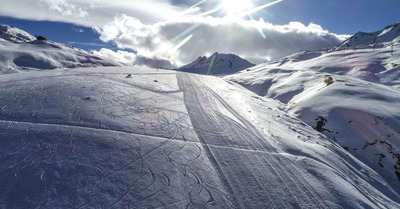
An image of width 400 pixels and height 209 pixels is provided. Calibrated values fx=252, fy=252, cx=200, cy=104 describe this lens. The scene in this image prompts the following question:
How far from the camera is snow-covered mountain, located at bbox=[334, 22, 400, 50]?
60938 mm

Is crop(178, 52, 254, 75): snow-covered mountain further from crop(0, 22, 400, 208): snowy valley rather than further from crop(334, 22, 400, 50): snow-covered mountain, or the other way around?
crop(0, 22, 400, 208): snowy valley

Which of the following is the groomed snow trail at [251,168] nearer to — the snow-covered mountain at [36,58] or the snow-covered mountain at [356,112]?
the snow-covered mountain at [356,112]

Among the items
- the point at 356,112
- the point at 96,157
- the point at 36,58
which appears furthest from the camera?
the point at 36,58

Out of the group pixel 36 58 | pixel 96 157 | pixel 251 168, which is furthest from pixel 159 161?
pixel 36 58

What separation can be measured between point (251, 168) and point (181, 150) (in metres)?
1.51

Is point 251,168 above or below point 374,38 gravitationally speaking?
below

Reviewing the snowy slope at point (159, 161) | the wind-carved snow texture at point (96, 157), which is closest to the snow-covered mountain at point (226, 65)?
the snowy slope at point (159, 161)

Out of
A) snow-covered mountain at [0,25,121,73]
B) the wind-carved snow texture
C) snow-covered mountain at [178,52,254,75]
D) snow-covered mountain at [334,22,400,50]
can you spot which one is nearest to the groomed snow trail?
the wind-carved snow texture

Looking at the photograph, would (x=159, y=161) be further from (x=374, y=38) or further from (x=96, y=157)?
(x=374, y=38)

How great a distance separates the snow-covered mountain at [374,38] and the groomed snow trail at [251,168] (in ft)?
185

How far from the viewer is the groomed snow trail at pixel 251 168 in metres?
4.24

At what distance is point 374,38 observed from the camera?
232 feet

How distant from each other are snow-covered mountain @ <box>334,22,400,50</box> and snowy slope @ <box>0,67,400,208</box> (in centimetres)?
5617

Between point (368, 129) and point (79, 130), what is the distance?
9.52 m
